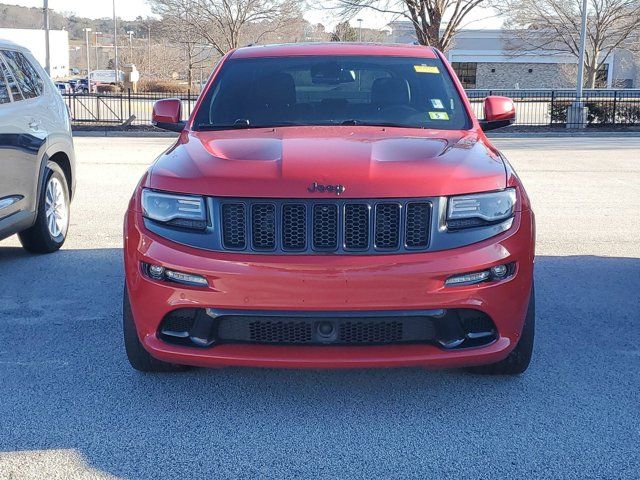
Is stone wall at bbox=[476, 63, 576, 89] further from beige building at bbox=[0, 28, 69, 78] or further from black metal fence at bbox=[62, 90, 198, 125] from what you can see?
black metal fence at bbox=[62, 90, 198, 125]

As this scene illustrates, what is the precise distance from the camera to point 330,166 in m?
3.95

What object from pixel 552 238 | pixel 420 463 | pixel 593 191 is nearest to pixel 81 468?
pixel 420 463

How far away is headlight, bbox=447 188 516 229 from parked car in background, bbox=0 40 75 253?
3732 mm

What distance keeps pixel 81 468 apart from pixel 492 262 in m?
1.97

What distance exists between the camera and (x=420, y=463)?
11.4 ft

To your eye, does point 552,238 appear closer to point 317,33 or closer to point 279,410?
point 279,410

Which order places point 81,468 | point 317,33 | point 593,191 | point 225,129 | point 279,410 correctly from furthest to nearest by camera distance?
point 317,33, point 593,191, point 225,129, point 279,410, point 81,468

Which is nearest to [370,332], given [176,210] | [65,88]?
[176,210]

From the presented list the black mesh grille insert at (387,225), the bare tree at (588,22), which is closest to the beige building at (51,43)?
the bare tree at (588,22)

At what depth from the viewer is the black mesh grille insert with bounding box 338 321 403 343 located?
149 inches

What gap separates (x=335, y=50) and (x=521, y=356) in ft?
8.47

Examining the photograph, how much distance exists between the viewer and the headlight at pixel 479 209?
12.6 ft

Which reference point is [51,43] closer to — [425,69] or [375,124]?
[425,69]

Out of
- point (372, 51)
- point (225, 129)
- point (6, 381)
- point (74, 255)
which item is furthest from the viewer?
point (74, 255)
